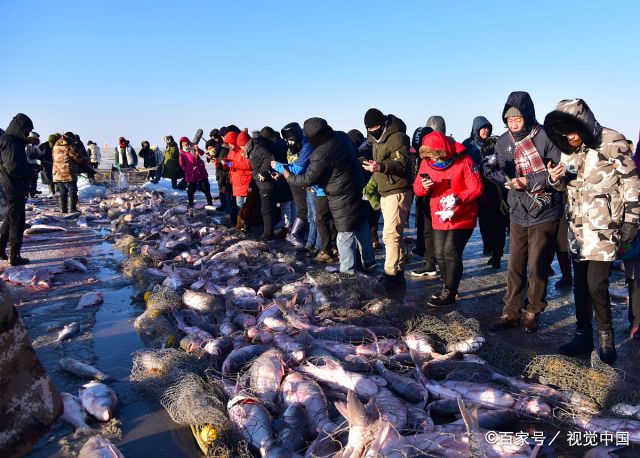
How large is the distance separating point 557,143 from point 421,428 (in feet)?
9.23

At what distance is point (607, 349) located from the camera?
13.9 feet

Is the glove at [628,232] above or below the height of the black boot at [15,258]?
above

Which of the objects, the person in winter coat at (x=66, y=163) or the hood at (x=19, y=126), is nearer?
the hood at (x=19, y=126)

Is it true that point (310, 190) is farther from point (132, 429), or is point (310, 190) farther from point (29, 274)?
point (132, 429)

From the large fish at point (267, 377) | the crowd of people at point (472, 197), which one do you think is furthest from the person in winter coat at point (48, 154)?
the large fish at point (267, 377)

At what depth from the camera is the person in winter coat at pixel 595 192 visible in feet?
12.7

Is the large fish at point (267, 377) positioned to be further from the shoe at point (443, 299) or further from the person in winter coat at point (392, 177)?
the person in winter coat at point (392, 177)

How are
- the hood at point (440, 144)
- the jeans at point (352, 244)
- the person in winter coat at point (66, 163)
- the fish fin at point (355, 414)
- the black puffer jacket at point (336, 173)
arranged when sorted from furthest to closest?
the person in winter coat at point (66, 163)
the jeans at point (352, 244)
the black puffer jacket at point (336, 173)
the hood at point (440, 144)
the fish fin at point (355, 414)

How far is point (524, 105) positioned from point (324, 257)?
15.1ft

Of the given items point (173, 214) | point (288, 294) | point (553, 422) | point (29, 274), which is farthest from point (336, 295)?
point (173, 214)

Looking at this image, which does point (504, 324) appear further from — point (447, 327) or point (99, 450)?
point (99, 450)

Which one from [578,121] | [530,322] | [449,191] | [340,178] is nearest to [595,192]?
[578,121]

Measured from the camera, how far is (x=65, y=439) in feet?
10.9

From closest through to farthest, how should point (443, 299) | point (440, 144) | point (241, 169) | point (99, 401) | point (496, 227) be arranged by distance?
1. point (99, 401)
2. point (440, 144)
3. point (443, 299)
4. point (496, 227)
5. point (241, 169)
